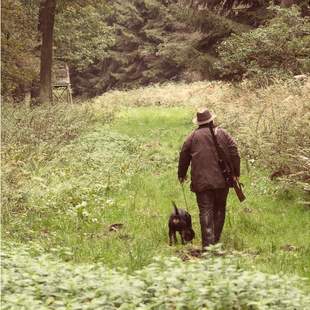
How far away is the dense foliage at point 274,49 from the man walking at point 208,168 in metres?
10.2

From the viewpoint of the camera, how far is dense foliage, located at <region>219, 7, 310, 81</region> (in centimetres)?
1967

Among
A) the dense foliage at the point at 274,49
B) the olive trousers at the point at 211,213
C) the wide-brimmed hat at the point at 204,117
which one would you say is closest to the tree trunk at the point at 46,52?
the dense foliage at the point at 274,49

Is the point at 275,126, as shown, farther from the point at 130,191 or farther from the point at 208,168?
the point at 208,168

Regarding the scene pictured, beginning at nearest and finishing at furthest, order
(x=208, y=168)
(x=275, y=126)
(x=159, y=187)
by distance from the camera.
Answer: (x=208, y=168), (x=159, y=187), (x=275, y=126)

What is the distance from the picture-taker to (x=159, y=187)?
13.8 metres

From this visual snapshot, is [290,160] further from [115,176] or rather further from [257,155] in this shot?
[115,176]

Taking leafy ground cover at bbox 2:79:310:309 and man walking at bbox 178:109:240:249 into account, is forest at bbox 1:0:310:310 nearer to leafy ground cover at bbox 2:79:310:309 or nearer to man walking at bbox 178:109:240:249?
leafy ground cover at bbox 2:79:310:309

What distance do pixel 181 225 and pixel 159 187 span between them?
411cm

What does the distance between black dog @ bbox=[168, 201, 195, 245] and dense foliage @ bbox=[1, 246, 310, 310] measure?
2940 millimetres

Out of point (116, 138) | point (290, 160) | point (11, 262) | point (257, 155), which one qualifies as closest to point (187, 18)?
point (116, 138)

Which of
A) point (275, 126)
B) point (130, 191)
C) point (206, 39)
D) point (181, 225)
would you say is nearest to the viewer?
point (181, 225)

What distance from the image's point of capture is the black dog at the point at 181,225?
970 centimetres

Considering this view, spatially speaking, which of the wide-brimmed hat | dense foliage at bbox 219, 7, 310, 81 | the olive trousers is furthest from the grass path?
dense foliage at bbox 219, 7, 310, 81

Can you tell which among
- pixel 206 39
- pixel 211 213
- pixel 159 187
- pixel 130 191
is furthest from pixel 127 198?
pixel 206 39
